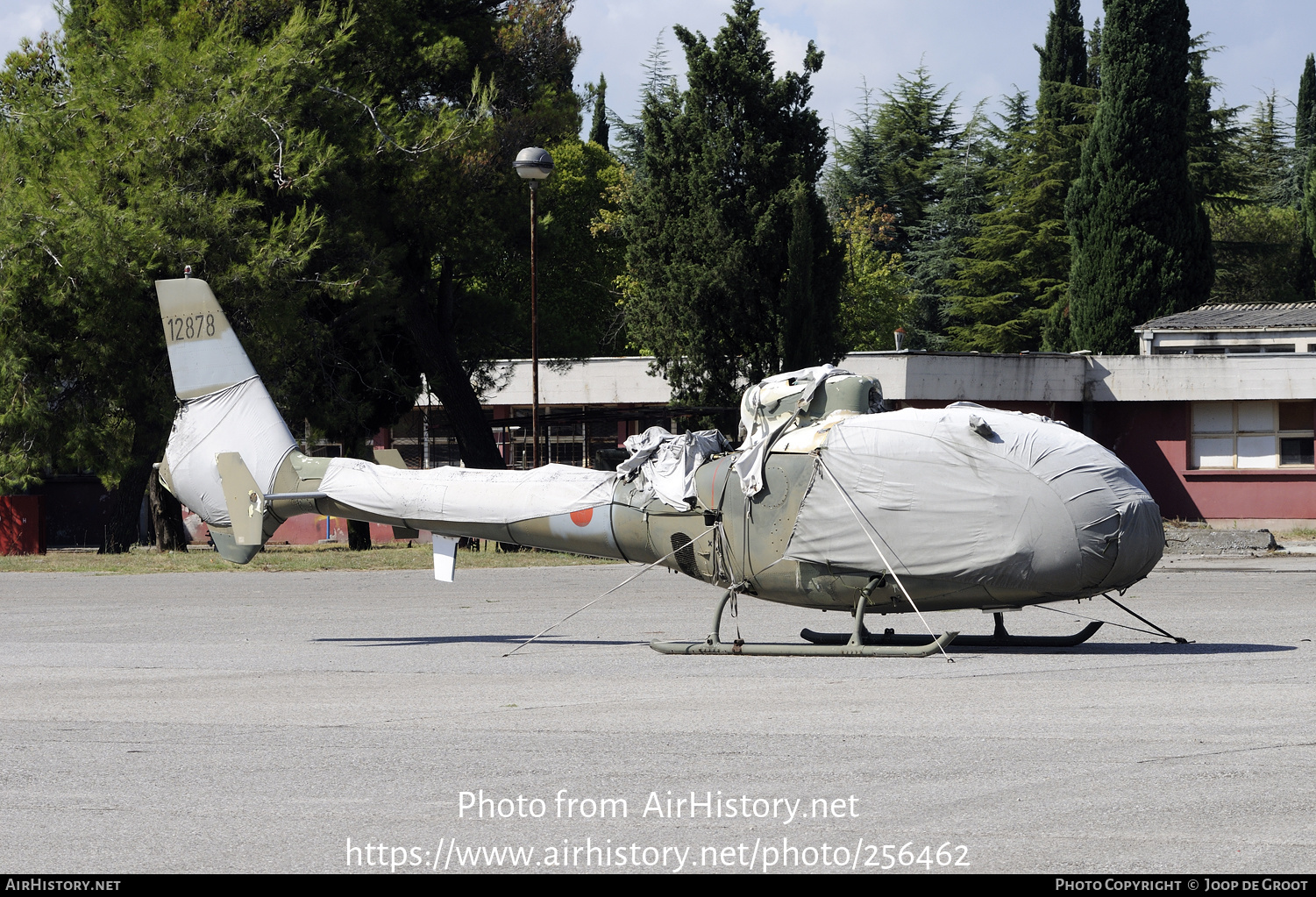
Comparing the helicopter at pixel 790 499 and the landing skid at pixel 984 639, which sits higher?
the helicopter at pixel 790 499

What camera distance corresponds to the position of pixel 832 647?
12438 millimetres

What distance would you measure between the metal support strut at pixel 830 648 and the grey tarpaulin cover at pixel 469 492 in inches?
69.8

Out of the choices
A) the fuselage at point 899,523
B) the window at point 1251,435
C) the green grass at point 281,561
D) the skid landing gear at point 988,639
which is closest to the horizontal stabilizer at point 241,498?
the fuselage at point 899,523

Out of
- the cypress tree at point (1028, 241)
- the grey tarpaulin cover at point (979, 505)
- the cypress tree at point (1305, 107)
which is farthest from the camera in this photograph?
the cypress tree at point (1305, 107)

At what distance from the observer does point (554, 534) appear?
13641 mm

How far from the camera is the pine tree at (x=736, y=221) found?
30031mm

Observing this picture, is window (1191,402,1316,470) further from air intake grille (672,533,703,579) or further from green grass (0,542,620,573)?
air intake grille (672,533,703,579)

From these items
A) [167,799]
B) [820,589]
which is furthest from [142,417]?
[167,799]

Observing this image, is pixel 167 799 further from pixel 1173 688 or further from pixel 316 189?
pixel 316 189

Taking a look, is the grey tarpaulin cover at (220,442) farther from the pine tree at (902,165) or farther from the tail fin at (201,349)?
the pine tree at (902,165)

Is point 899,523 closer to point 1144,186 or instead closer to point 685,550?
point 685,550

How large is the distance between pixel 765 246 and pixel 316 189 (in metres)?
10.1

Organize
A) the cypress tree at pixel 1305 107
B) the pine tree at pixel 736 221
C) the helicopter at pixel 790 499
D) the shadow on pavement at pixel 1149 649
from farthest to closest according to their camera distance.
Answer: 1. the cypress tree at pixel 1305 107
2. the pine tree at pixel 736 221
3. the shadow on pavement at pixel 1149 649
4. the helicopter at pixel 790 499
